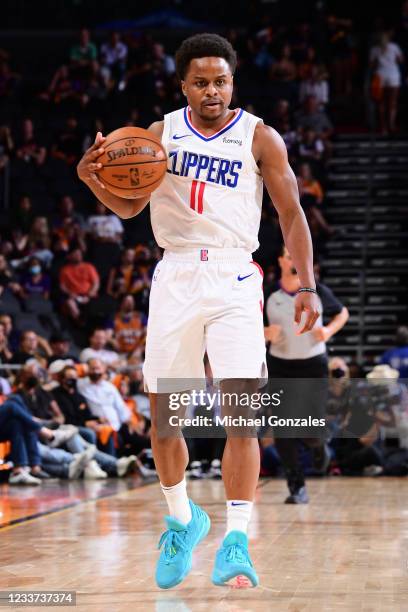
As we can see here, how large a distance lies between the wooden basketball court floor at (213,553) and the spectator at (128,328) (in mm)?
4908

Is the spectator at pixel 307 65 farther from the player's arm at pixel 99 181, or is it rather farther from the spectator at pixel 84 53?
the player's arm at pixel 99 181

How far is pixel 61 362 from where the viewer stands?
11906 millimetres

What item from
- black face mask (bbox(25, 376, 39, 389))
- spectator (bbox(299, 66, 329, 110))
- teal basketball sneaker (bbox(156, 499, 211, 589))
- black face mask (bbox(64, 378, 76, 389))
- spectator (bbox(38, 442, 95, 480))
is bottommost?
spectator (bbox(38, 442, 95, 480))

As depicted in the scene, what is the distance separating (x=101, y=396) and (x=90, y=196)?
551 centimetres

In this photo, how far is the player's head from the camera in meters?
4.51

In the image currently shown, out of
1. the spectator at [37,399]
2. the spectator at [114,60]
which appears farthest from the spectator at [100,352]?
the spectator at [114,60]

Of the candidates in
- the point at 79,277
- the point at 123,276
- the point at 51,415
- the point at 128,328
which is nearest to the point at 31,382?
the point at 51,415

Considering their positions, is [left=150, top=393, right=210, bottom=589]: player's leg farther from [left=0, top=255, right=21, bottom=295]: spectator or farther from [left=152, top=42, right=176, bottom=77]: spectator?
[left=152, top=42, right=176, bottom=77]: spectator

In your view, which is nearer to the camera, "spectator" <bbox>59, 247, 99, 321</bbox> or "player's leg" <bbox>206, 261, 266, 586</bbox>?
"player's leg" <bbox>206, 261, 266, 586</bbox>

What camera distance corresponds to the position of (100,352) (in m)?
12.9

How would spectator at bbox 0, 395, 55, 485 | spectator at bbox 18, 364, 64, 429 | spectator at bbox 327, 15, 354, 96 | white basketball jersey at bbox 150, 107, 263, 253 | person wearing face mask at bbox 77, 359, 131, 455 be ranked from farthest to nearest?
spectator at bbox 327, 15, 354, 96 → person wearing face mask at bbox 77, 359, 131, 455 → spectator at bbox 18, 364, 64, 429 → spectator at bbox 0, 395, 55, 485 → white basketball jersey at bbox 150, 107, 263, 253

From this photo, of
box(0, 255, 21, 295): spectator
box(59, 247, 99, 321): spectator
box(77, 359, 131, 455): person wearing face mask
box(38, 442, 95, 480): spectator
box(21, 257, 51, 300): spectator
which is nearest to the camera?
box(38, 442, 95, 480): spectator

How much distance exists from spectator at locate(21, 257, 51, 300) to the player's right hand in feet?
33.0

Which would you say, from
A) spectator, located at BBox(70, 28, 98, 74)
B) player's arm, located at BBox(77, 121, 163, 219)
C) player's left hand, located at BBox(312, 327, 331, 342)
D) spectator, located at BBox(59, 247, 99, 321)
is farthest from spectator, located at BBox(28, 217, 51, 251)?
player's arm, located at BBox(77, 121, 163, 219)
